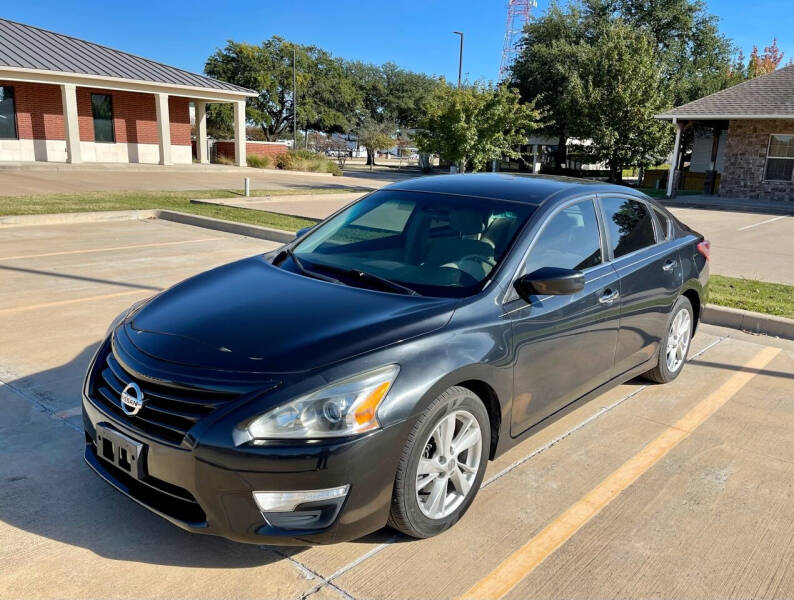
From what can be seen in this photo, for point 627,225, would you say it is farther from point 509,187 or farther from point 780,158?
point 780,158

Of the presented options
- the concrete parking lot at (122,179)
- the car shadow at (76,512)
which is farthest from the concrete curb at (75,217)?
the car shadow at (76,512)

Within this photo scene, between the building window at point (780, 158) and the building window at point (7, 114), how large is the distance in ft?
102

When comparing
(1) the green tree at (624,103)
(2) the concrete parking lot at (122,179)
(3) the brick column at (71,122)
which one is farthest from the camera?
(3) the brick column at (71,122)

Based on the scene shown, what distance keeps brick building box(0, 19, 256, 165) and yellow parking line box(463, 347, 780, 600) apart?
2946cm

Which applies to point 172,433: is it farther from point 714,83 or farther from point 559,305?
point 714,83

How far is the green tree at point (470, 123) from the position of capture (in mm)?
21453

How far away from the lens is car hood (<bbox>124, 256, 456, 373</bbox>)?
9.02ft

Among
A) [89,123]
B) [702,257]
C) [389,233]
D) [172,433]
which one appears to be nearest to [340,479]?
[172,433]

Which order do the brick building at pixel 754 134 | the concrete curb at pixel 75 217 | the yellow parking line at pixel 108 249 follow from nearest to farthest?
the yellow parking line at pixel 108 249 → the concrete curb at pixel 75 217 → the brick building at pixel 754 134

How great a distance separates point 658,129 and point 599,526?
92.9 feet

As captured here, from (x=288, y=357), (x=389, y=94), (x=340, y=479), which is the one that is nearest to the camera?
(x=340, y=479)

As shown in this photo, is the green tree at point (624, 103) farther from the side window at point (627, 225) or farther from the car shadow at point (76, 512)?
the car shadow at point (76, 512)

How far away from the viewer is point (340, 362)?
2.69 metres

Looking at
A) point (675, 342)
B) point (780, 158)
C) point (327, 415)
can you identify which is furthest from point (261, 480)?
point (780, 158)
